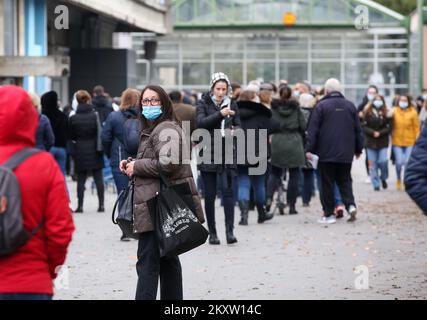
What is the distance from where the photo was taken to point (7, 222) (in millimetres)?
5512

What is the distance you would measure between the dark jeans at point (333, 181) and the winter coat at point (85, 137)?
364 centimetres

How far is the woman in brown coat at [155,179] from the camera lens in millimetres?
8188

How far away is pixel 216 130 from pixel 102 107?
7.05 meters

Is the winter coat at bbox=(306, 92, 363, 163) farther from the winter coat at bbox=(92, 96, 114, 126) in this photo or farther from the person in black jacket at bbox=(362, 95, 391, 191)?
the person in black jacket at bbox=(362, 95, 391, 191)

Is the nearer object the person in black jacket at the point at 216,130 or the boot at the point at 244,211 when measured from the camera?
the person in black jacket at the point at 216,130

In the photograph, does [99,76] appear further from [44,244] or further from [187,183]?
[44,244]

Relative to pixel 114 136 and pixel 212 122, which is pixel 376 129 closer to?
pixel 114 136

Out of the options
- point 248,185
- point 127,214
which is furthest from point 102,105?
point 127,214

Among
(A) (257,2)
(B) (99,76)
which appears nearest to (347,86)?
(A) (257,2)

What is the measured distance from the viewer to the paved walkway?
991 cm

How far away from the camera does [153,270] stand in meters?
8.23

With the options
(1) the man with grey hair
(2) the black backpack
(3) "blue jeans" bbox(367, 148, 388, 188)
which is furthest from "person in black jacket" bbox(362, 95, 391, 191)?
(2) the black backpack

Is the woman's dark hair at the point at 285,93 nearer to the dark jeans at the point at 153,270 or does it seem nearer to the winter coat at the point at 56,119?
A: the winter coat at the point at 56,119

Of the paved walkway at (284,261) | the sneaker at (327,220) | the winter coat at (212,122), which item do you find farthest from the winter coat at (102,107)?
the winter coat at (212,122)
